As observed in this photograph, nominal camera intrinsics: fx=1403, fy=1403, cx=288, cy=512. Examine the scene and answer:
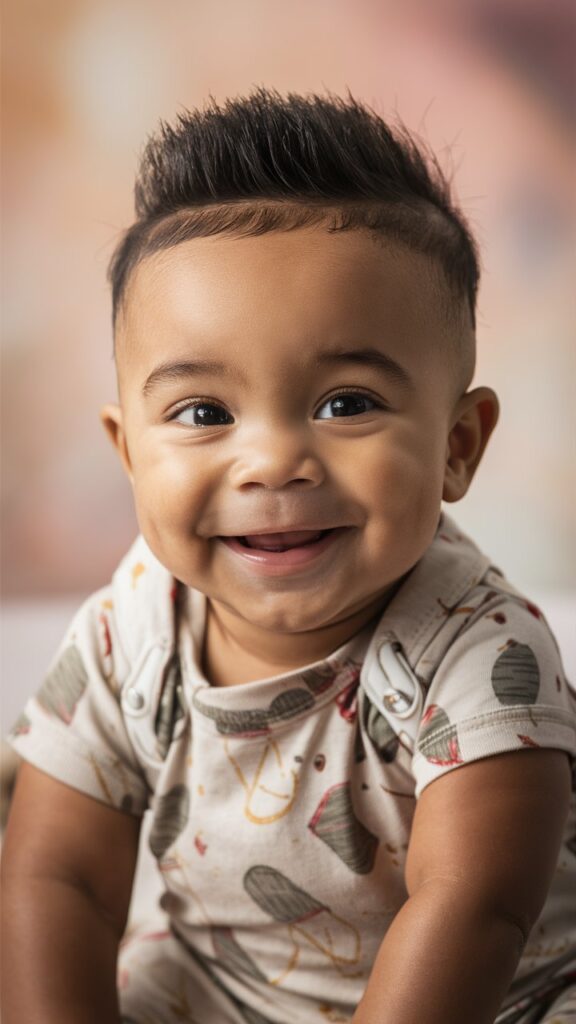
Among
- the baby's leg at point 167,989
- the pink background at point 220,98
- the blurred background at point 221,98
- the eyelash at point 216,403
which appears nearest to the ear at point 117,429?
the eyelash at point 216,403

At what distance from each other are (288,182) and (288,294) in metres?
0.08

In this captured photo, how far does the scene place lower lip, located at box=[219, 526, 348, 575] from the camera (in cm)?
79

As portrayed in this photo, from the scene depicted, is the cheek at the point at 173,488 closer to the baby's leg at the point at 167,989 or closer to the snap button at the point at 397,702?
the snap button at the point at 397,702

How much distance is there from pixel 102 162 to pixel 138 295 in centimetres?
134

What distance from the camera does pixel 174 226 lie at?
82cm

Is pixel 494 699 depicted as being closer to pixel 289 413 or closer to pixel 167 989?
pixel 289 413

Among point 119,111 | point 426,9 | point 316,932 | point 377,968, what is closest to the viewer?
point 377,968

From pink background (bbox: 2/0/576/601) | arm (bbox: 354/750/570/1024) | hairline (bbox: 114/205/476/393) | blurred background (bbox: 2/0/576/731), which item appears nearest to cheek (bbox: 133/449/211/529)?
hairline (bbox: 114/205/476/393)

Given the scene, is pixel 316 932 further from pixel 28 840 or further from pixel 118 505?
pixel 118 505

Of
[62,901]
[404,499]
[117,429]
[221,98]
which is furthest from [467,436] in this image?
[221,98]

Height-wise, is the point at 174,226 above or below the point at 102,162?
below

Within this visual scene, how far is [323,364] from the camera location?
76cm

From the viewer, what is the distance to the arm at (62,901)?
87 cm

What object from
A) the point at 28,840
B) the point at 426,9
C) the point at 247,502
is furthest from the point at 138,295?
the point at 426,9
